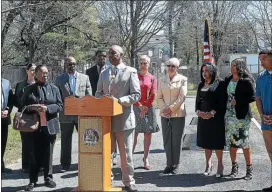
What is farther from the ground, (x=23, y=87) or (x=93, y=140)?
(x=23, y=87)

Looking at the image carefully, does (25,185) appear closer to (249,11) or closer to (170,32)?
(170,32)

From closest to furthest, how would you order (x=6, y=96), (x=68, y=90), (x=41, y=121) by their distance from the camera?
(x=41, y=121), (x=6, y=96), (x=68, y=90)

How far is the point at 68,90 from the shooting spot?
7.63 m

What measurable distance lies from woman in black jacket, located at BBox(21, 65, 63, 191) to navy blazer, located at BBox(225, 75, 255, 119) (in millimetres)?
2705

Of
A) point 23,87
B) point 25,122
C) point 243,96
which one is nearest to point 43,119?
point 25,122

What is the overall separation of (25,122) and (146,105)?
2.28 m

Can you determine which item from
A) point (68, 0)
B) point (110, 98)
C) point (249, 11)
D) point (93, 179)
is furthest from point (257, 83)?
point (249, 11)

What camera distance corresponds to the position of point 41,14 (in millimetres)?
21344

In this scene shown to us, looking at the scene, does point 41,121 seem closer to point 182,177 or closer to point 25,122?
point 25,122

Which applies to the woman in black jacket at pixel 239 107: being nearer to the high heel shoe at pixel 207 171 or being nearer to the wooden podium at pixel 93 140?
the high heel shoe at pixel 207 171

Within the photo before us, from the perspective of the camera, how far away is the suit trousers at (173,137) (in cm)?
725

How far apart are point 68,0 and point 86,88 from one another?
14.4 m

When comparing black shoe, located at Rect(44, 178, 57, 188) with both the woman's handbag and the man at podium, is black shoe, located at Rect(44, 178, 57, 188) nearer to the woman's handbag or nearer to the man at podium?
the woman's handbag

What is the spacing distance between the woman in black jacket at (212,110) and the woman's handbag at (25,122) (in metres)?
2.55
